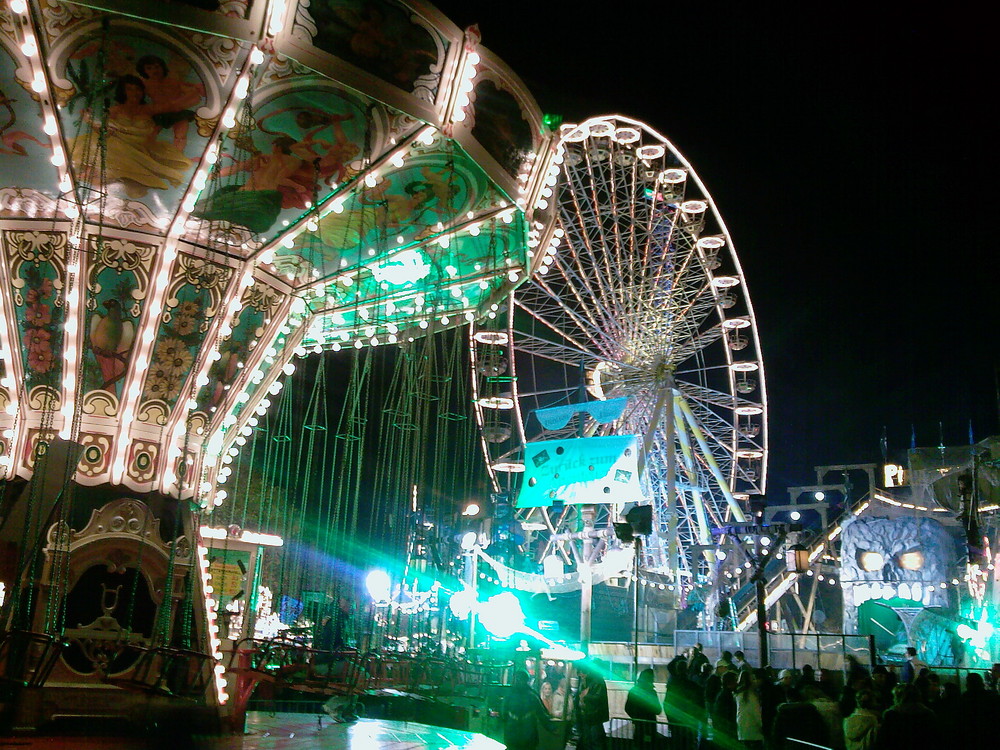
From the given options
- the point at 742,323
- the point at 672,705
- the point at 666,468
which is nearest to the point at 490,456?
the point at 666,468

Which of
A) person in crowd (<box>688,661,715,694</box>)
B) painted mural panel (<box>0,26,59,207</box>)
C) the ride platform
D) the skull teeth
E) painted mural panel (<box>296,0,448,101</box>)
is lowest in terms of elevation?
the ride platform

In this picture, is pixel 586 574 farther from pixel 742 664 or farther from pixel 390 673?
pixel 742 664

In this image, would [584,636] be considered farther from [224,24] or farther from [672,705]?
[224,24]

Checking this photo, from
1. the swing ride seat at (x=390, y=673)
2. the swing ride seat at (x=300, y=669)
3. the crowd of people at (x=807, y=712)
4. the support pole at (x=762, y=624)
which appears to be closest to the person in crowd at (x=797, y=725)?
the crowd of people at (x=807, y=712)

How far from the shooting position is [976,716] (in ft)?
22.8

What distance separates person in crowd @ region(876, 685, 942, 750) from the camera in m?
5.69

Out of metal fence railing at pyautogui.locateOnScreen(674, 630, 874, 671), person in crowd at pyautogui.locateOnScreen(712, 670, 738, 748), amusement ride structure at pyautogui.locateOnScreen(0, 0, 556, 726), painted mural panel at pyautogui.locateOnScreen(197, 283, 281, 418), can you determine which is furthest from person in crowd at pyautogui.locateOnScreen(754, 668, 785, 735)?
metal fence railing at pyautogui.locateOnScreen(674, 630, 874, 671)

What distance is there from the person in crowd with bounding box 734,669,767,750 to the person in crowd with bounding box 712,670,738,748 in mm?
144

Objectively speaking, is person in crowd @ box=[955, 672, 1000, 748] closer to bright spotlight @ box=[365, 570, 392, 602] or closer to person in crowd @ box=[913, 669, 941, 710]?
person in crowd @ box=[913, 669, 941, 710]

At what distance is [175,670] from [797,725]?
6.87m

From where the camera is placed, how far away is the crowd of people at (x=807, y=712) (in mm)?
5855

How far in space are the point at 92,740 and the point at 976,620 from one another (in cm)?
3087

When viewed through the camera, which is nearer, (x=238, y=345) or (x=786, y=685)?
(x=786, y=685)

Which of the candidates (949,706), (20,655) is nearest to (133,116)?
(20,655)
